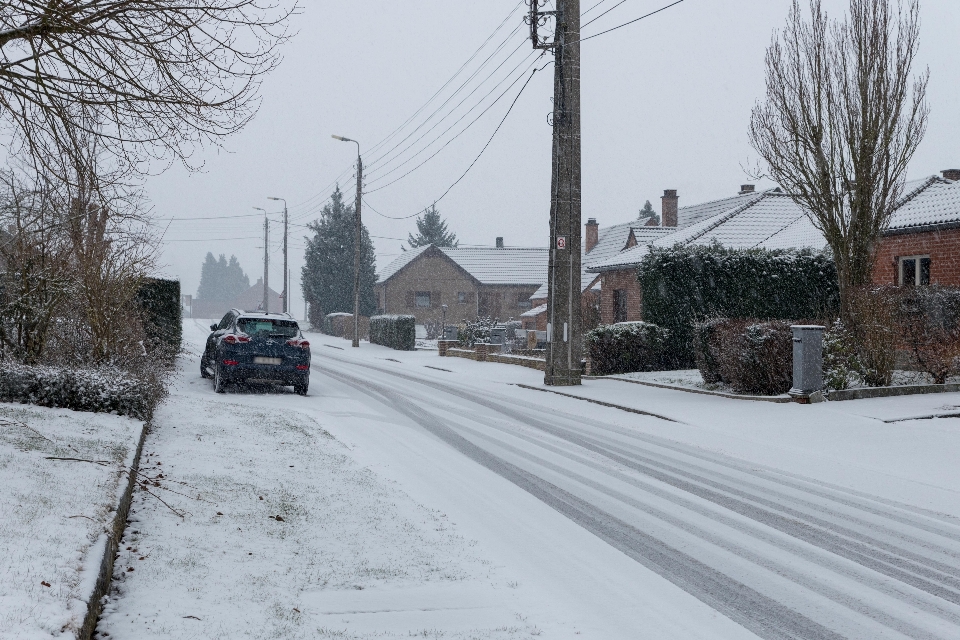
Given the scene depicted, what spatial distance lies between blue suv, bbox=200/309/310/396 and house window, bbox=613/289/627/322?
1956 cm

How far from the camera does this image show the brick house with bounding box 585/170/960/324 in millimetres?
22984

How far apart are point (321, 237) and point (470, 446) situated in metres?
54.1

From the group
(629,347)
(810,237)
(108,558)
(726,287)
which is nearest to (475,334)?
(629,347)

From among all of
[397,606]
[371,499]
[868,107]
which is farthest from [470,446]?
[868,107]

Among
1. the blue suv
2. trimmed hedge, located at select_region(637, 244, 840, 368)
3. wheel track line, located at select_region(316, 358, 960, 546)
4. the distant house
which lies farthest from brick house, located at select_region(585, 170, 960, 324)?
the distant house

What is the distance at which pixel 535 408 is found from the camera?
1451cm

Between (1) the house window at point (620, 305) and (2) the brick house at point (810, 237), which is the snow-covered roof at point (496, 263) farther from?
(1) the house window at point (620, 305)

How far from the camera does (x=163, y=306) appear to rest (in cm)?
2131

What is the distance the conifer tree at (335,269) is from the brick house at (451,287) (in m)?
3.07

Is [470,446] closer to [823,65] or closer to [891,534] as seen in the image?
[891,534]

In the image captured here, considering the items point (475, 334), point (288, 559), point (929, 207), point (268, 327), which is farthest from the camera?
point (475, 334)

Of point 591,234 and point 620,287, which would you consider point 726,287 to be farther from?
point 591,234

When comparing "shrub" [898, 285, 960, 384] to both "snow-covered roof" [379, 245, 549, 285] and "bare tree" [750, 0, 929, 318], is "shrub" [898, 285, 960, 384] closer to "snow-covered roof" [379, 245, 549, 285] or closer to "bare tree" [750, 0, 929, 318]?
"bare tree" [750, 0, 929, 318]

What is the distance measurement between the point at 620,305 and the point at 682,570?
2857cm
